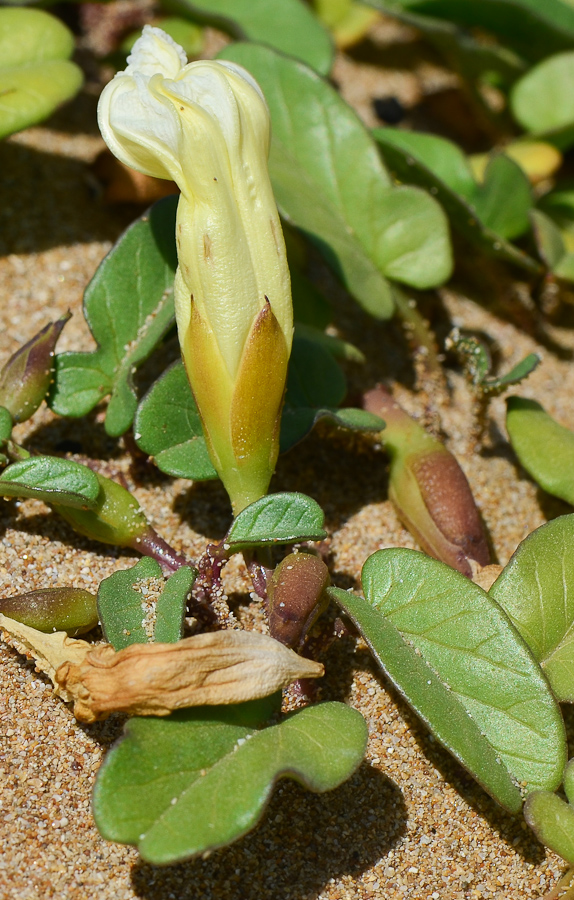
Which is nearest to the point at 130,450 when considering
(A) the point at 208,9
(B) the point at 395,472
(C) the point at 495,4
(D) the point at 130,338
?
(D) the point at 130,338

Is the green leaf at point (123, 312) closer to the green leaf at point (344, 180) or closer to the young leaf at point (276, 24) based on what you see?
the green leaf at point (344, 180)

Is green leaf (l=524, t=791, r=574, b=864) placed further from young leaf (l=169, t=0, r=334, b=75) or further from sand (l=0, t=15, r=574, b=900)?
young leaf (l=169, t=0, r=334, b=75)

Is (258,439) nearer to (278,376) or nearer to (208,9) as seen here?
(278,376)

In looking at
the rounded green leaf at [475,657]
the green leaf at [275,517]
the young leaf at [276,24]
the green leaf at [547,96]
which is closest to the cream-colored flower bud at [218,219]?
the green leaf at [275,517]

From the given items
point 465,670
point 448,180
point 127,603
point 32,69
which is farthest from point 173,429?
Answer: point 448,180

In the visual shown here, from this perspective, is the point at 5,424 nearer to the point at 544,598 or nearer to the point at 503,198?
the point at 544,598

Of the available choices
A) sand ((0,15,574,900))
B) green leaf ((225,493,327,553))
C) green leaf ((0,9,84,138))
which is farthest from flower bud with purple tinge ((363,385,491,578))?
green leaf ((0,9,84,138))
